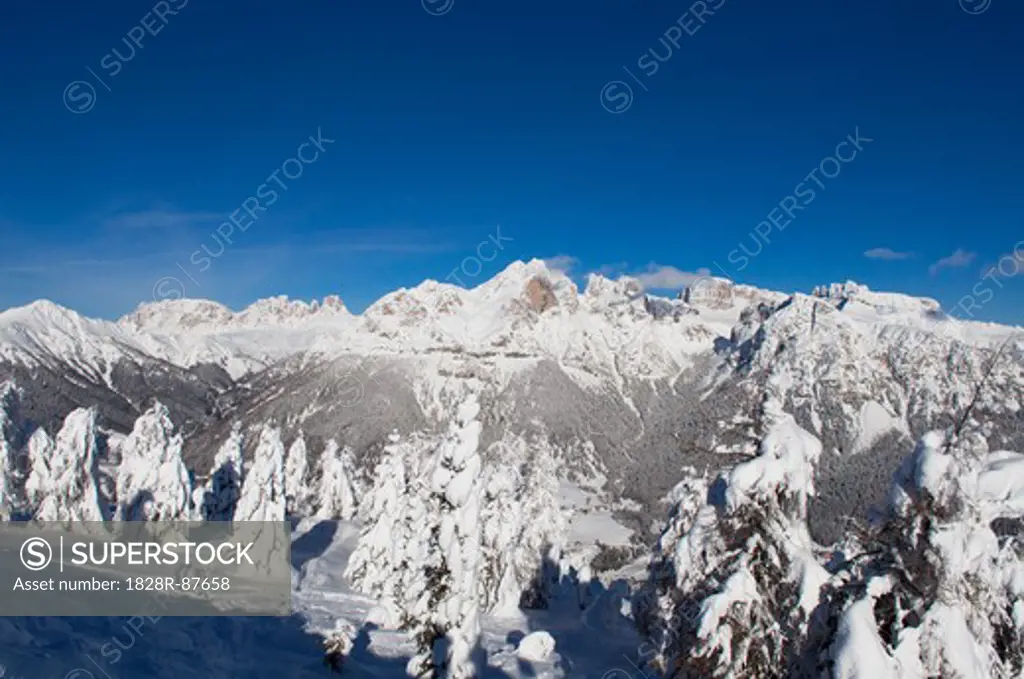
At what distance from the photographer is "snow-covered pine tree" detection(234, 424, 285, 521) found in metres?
55.3

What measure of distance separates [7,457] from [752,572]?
6086 cm

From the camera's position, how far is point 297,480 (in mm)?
87750

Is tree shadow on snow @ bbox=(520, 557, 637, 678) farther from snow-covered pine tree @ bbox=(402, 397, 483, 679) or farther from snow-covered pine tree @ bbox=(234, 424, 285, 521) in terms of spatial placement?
snow-covered pine tree @ bbox=(234, 424, 285, 521)

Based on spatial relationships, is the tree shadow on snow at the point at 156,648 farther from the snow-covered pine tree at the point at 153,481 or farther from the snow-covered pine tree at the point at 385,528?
the snow-covered pine tree at the point at 153,481

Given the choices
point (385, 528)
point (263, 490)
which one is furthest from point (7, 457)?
point (385, 528)

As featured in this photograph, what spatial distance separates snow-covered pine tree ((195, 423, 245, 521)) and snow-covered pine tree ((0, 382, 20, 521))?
45.3 ft

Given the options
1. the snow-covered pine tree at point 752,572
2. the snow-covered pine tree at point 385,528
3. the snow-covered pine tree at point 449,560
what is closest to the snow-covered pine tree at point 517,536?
the snow-covered pine tree at point 385,528

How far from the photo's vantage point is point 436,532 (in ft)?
65.1

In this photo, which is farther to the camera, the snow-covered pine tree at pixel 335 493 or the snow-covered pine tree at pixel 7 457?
the snow-covered pine tree at pixel 335 493

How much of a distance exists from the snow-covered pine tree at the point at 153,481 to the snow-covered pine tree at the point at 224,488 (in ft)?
26.2

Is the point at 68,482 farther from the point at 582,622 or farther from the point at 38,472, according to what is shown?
the point at 582,622

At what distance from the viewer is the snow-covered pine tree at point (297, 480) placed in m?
84.2

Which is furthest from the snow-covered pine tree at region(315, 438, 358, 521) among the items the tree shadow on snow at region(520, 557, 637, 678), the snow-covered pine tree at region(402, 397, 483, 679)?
the snow-covered pine tree at region(402, 397, 483, 679)

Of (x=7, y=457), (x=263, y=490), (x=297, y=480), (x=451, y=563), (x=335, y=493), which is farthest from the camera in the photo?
(x=297, y=480)
